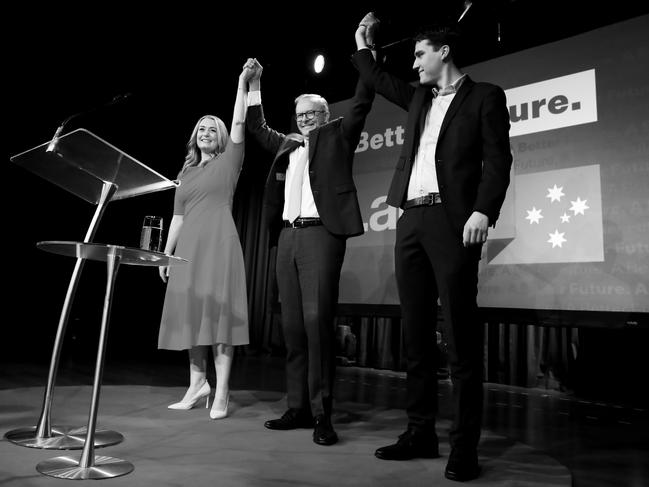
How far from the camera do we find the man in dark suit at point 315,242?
1983 millimetres

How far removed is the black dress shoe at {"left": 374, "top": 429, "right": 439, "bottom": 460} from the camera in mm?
1636

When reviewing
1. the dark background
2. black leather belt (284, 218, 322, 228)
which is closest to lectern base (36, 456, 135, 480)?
black leather belt (284, 218, 322, 228)

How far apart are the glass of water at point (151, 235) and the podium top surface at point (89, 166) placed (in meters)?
0.12

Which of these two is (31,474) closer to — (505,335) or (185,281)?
(185,281)

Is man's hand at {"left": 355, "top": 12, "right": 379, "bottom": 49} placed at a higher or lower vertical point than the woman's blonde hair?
higher

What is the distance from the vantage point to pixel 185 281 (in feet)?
7.64

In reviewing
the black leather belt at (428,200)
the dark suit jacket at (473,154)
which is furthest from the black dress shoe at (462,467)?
the black leather belt at (428,200)

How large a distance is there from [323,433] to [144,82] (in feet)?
13.1

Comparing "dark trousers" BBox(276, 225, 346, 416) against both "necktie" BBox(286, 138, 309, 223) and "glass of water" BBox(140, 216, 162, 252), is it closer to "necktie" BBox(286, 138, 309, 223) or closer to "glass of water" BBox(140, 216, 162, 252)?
"necktie" BBox(286, 138, 309, 223)

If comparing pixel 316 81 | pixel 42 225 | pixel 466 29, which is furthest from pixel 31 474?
→ pixel 42 225

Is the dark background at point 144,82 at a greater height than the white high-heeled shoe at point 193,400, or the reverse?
the dark background at point 144,82

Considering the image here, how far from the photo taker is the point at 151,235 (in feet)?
5.06

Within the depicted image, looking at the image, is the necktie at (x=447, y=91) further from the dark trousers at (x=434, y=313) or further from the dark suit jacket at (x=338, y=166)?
the dark trousers at (x=434, y=313)

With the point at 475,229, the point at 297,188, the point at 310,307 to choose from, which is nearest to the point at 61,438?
the point at 310,307
